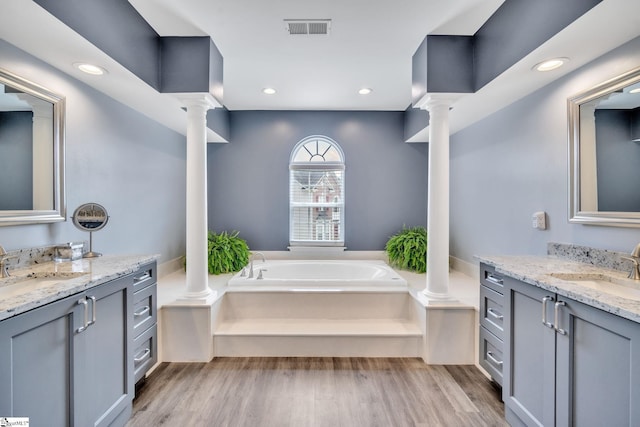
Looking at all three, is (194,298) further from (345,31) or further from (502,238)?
(502,238)

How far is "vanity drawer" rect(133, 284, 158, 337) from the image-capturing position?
2.02m

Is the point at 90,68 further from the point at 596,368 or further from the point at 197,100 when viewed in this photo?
the point at 596,368

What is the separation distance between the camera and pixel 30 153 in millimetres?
1892

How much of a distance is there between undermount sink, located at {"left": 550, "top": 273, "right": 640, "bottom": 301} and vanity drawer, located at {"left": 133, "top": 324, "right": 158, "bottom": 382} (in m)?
2.62

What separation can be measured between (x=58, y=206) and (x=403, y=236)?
3.47 metres

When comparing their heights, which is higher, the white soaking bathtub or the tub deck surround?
the white soaking bathtub

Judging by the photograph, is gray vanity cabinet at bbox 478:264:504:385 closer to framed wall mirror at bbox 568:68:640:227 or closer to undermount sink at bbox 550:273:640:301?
undermount sink at bbox 550:273:640:301

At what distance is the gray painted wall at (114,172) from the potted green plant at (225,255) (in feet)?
1.80

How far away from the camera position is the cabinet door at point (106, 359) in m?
1.47

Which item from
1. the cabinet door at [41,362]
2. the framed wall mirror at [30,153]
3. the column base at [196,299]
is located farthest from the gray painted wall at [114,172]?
the cabinet door at [41,362]

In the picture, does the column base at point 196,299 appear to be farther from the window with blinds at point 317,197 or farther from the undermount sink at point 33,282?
the window with blinds at point 317,197

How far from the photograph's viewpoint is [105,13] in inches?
72.0

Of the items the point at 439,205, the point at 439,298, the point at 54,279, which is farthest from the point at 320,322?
the point at 54,279

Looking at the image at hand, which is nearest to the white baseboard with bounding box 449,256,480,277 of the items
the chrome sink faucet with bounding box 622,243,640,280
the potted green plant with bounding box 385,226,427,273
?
the potted green plant with bounding box 385,226,427,273
